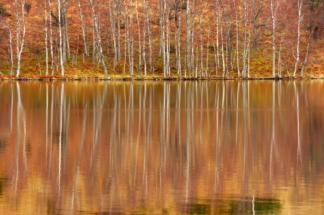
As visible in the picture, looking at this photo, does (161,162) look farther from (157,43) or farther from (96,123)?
(157,43)

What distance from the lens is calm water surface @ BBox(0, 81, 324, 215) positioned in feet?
33.3

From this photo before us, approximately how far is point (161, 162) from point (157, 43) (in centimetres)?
6885

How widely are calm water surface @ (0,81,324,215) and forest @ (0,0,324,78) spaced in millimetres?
41505

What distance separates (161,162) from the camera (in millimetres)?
14258

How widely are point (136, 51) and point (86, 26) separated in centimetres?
844

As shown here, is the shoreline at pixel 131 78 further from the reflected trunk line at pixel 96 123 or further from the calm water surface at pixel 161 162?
the calm water surface at pixel 161 162

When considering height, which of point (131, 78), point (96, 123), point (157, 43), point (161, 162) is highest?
point (157, 43)

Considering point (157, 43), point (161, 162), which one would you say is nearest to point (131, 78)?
point (157, 43)

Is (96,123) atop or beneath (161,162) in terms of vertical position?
atop

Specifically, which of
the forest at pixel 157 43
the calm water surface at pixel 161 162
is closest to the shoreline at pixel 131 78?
the forest at pixel 157 43

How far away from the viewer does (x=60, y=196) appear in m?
10.6

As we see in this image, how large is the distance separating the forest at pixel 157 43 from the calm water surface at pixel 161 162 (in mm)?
41505

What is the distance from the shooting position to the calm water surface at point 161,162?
33.3 ft

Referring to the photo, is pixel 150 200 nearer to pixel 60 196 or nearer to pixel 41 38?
pixel 60 196
